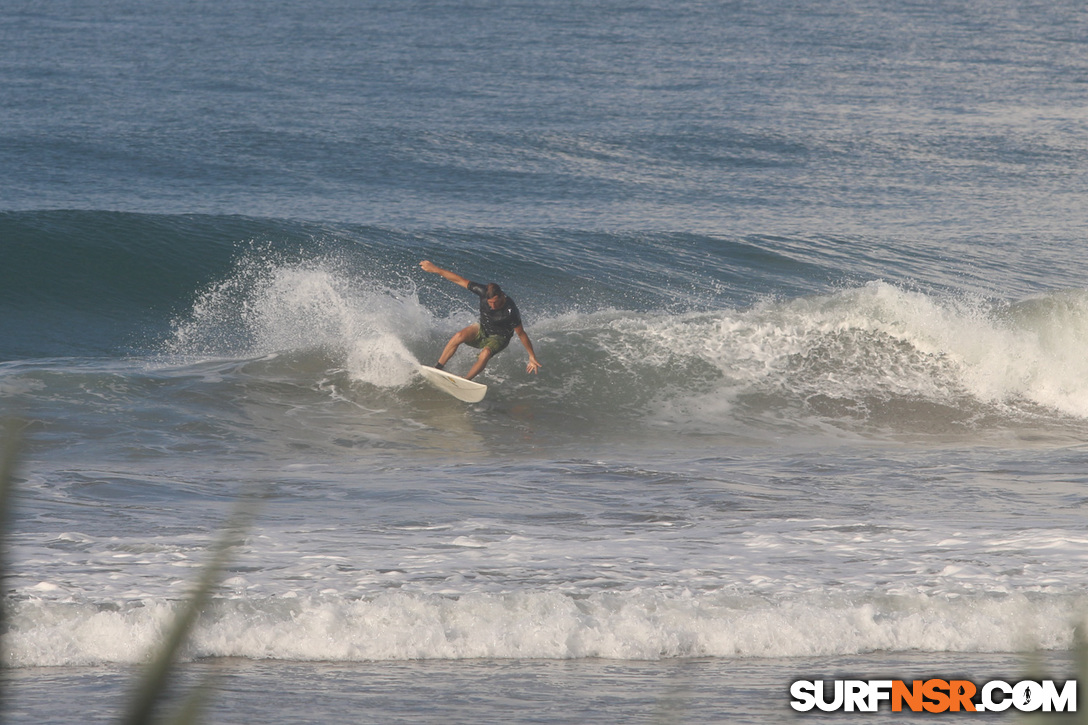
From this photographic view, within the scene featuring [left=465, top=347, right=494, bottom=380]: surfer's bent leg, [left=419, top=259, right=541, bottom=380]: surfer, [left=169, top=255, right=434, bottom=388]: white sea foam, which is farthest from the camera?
[left=169, top=255, right=434, bottom=388]: white sea foam

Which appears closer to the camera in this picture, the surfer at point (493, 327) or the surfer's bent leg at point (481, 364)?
the surfer at point (493, 327)

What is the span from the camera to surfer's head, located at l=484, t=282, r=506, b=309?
1069 cm

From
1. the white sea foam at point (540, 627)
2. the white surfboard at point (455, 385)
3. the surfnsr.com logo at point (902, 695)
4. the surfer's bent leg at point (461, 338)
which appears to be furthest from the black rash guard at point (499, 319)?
the surfnsr.com logo at point (902, 695)

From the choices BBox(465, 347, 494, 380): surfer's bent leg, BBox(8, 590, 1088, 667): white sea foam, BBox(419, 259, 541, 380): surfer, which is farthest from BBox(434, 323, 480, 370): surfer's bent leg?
BBox(8, 590, 1088, 667): white sea foam

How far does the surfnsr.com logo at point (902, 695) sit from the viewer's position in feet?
13.2

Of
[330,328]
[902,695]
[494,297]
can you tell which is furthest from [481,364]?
[902,695]

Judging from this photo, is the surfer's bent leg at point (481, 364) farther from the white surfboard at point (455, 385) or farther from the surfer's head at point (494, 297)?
the surfer's head at point (494, 297)

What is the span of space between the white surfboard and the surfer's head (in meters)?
0.97

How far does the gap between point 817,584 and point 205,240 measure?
53.3 feet

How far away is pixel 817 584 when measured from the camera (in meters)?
5.67

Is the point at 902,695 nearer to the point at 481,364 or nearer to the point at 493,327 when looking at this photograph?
the point at 493,327

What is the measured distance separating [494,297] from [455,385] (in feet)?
4.25

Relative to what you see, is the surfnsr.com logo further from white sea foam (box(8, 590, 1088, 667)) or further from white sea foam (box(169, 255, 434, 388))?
white sea foam (box(169, 255, 434, 388))

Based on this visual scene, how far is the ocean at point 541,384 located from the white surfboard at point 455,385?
5.9 inches
